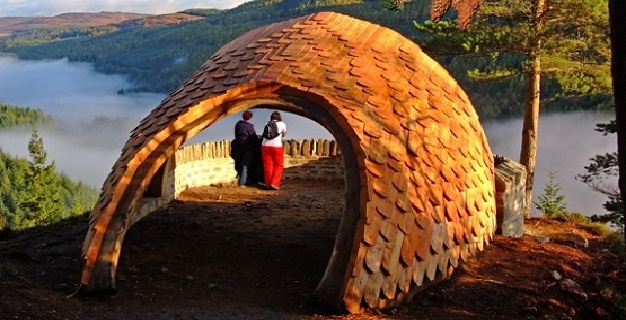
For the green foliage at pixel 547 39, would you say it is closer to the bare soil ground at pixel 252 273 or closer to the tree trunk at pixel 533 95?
the tree trunk at pixel 533 95

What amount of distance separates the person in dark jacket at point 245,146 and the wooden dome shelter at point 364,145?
284 cm

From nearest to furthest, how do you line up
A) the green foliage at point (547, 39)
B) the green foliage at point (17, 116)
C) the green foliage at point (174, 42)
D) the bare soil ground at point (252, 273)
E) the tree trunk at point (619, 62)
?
the tree trunk at point (619, 62) → the bare soil ground at point (252, 273) → the green foliage at point (547, 39) → the green foliage at point (174, 42) → the green foliage at point (17, 116)

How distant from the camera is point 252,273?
24.7 feet

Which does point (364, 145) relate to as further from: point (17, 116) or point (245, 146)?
point (17, 116)

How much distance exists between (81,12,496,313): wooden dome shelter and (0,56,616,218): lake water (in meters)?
12.6

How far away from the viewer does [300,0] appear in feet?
365

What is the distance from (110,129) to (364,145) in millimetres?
166553

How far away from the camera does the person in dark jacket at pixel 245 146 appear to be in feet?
38.2

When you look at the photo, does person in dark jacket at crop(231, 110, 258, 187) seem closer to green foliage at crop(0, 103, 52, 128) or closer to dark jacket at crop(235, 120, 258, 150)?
dark jacket at crop(235, 120, 258, 150)

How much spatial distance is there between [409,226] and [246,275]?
6.41 feet

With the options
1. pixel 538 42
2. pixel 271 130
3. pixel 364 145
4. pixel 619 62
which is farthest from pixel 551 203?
pixel 619 62

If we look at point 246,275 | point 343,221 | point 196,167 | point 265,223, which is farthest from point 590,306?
point 196,167

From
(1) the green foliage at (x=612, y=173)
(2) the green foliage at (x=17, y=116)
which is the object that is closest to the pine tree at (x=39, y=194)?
(1) the green foliage at (x=612, y=173)

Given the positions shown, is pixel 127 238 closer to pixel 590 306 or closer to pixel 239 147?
pixel 239 147
